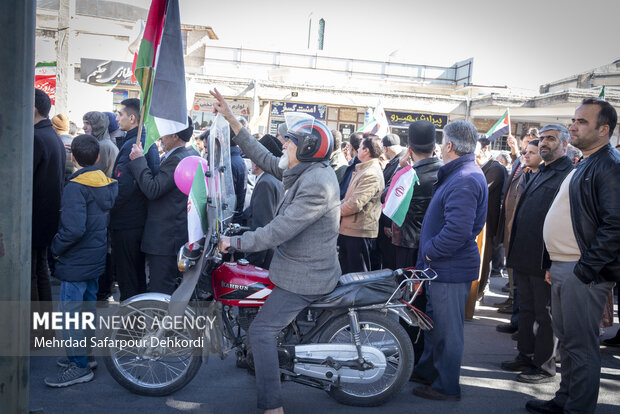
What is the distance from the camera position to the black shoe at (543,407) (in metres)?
4.00

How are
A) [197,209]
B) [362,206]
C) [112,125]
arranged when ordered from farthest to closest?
[112,125], [362,206], [197,209]

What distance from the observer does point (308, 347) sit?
386 centimetres

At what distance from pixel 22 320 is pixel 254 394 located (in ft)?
7.72

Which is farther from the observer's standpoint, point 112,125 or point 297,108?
point 297,108

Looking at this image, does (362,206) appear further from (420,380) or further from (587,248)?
(587,248)

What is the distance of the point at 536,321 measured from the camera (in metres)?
4.81

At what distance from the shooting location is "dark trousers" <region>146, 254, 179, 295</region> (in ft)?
15.6

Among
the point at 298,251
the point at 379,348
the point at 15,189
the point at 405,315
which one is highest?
the point at 15,189

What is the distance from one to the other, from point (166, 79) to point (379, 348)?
8.15 ft

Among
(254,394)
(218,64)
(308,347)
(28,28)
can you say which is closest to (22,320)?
(28,28)

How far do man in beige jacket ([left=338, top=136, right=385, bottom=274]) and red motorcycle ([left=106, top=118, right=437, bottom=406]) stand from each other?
210cm

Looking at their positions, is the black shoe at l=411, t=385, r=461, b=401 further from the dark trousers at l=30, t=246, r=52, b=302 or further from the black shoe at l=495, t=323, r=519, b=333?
the dark trousers at l=30, t=246, r=52, b=302

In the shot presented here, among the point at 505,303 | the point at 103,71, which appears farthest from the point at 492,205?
the point at 103,71

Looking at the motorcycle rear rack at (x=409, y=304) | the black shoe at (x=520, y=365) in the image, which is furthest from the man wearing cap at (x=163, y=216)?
the black shoe at (x=520, y=365)
